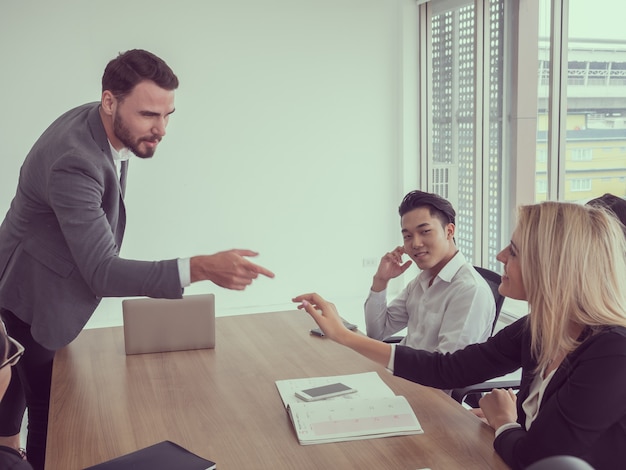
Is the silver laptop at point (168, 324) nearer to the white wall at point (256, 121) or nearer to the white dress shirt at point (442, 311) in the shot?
the white dress shirt at point (442, 311)

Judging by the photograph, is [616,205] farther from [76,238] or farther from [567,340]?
[76,238]

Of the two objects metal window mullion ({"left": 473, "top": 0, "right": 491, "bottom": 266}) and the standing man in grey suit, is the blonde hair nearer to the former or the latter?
the standing man in grey suit

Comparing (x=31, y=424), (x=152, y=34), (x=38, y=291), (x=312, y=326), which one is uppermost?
(x=152, y=34)

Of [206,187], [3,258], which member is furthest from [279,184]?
[3,258]

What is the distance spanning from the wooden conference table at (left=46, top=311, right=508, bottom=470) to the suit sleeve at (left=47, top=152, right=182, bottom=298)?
0.95ft

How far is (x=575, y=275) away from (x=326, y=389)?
76 centimetres

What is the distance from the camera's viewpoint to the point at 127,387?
214cm

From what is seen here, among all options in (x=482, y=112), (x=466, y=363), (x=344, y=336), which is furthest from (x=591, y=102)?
(x=344, y=336)

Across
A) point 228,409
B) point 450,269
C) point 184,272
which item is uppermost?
point 184,272

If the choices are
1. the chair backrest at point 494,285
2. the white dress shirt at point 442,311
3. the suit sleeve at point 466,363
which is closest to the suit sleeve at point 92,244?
the suit sleeve at point 466,363

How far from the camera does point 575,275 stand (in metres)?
1.63

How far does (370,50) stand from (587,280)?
5.10m

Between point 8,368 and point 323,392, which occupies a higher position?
point 8,368

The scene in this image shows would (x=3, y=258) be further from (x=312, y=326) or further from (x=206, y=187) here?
(x=206, y=187)
